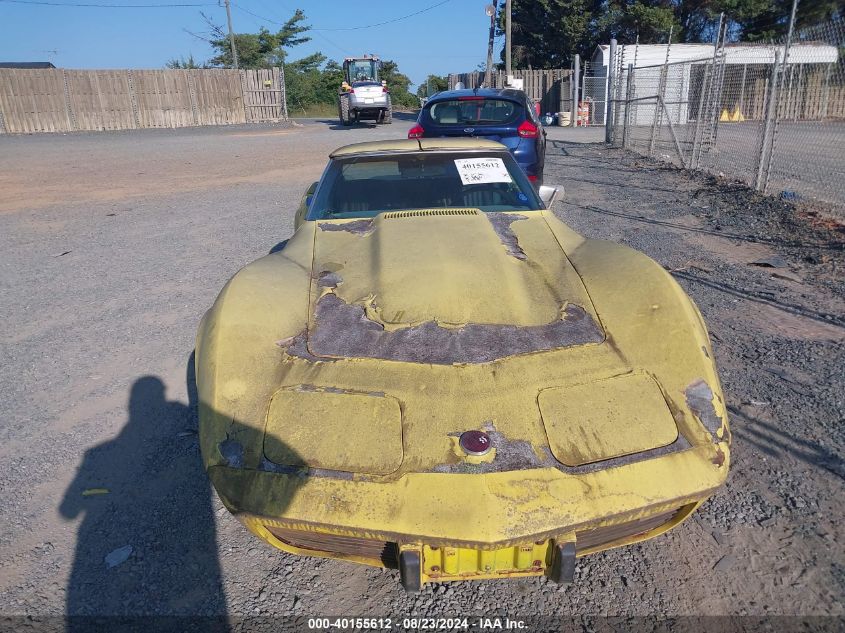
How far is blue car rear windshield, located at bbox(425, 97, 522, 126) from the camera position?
8898 mm

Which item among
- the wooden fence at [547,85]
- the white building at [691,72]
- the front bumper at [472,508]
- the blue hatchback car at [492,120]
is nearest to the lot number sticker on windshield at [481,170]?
the front bumper at [472,508]

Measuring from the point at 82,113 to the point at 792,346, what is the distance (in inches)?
1298

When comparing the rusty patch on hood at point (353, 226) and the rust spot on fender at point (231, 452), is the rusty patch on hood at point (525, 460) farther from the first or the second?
the rusty patch on hood at point (353, 226)

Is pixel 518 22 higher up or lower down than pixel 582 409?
higher up

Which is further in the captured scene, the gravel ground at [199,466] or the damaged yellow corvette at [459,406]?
the gravel ground at [199,466]

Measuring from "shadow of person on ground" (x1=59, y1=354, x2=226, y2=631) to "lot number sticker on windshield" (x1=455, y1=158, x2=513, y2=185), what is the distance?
7.48 feet

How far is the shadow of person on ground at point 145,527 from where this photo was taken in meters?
2.22

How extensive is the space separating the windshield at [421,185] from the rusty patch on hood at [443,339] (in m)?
1.36

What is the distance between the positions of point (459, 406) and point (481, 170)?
2233 millimetres

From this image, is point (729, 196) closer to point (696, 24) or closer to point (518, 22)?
point (696, 24)

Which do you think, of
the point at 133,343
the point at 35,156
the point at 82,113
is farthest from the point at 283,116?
the point at 133,343

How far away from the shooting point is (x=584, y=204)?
29.8ft

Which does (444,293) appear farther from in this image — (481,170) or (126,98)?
(126,98)

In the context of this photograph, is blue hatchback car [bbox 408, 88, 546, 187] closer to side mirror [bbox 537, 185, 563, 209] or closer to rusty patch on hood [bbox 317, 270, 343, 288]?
side mirror [bbox 537, 185, 563, 209]
